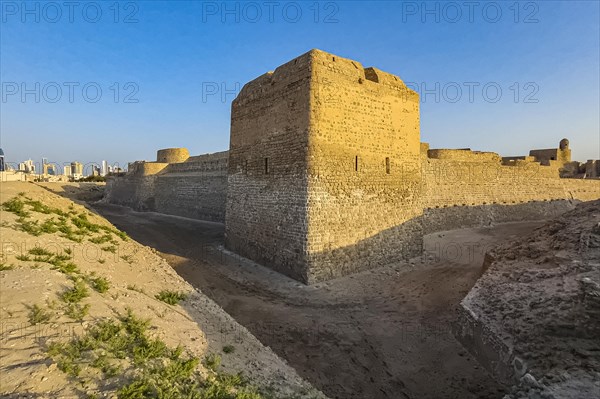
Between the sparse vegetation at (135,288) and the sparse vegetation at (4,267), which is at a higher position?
the sparse vegetation at (4,267)

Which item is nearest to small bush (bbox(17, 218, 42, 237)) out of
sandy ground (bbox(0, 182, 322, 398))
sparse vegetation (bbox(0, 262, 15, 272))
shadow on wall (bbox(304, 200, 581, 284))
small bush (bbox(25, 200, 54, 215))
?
sandy ground (bbox(0, 182, 322, 398))

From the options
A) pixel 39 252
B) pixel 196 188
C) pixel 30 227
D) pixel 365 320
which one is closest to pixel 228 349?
pixel 365 320

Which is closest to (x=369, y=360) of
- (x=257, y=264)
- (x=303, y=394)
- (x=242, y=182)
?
(x=303, y=394)

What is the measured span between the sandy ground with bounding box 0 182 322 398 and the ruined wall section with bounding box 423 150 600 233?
1426cm

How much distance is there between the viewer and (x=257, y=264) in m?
11.1

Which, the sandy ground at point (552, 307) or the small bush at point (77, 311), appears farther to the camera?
the small bush at point (77, 311)

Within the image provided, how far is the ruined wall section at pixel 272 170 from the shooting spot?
938cm

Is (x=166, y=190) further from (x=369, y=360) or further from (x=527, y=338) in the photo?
(x=527, y=338)

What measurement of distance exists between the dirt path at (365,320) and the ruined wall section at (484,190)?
5.62 meters

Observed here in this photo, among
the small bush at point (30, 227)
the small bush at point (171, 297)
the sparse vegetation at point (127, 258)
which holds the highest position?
the small bush at point (30, 227)

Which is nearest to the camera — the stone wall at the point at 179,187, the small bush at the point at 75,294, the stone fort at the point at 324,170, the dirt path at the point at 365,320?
the small bush at the point at 75,294

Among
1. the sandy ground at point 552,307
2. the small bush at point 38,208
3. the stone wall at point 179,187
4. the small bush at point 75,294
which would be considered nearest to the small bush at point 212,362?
the small bush at point 75,294

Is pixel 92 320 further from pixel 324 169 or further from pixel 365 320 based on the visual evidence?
pixel 324 169

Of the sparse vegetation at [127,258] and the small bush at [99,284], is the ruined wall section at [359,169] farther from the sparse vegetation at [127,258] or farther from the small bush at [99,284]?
the small bush at [99,284]
